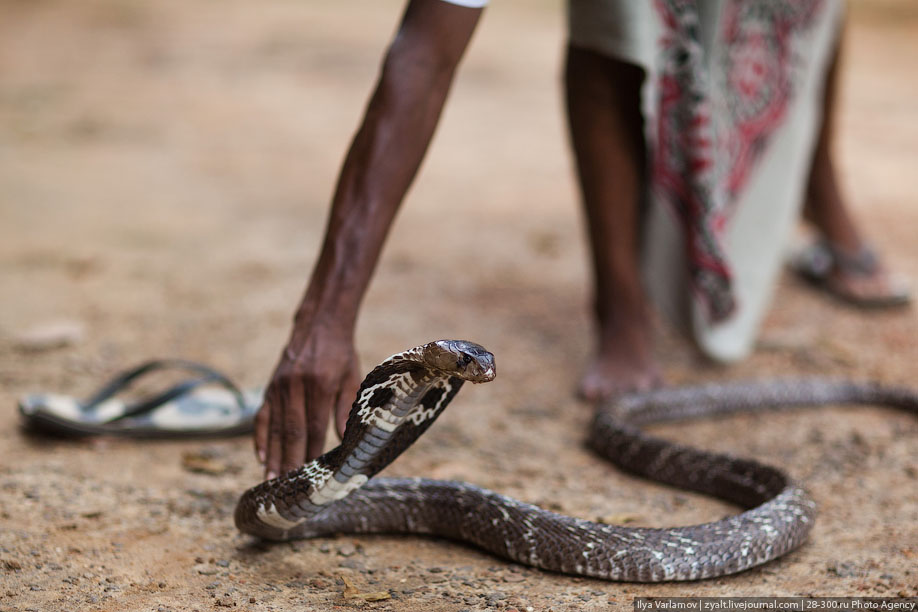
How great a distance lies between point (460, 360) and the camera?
1.90 meters

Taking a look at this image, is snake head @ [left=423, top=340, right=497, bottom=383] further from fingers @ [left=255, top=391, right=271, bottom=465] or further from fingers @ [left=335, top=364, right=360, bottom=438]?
fingers @ [left=255, top=391, right=271, bottom=465]

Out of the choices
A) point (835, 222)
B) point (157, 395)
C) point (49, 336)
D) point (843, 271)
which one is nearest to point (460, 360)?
point (157, 395)

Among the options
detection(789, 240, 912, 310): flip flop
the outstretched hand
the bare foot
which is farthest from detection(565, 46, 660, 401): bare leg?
the outstretched hand

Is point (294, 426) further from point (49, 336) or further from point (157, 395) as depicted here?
point (49, 336)

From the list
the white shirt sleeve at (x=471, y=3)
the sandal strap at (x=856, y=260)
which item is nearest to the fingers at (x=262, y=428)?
the white shirt sleeve at (x=471, y=3)

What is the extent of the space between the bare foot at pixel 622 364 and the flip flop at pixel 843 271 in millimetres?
1453

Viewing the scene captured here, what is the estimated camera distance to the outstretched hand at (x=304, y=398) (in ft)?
7.70

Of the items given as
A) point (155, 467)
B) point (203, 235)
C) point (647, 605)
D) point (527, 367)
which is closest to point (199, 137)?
point (203, 235)

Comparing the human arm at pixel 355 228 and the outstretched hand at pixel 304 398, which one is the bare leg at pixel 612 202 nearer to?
the human arm at pixel 355 228

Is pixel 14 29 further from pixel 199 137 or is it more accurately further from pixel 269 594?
pixel 269 594

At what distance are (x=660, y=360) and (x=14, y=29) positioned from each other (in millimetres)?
9575

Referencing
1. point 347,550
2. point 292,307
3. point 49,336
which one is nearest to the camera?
point 347,550

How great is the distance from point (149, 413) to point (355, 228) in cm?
112

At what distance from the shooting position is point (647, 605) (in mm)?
2211
